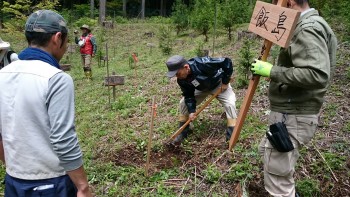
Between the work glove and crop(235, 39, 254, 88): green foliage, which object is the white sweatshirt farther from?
crop(235, 39, 254, 88): green foliage

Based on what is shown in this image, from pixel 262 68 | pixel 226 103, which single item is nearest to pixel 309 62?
pixel 262 68

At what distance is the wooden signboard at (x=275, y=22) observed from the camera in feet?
8.58

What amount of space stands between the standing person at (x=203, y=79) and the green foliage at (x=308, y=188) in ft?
4.14

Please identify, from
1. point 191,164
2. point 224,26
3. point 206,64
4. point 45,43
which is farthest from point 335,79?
point 224,26

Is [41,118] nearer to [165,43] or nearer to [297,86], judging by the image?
[297,86]

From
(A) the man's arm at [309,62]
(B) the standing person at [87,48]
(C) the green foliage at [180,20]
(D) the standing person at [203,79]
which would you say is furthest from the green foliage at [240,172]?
(C) the green foliage at [180,20]

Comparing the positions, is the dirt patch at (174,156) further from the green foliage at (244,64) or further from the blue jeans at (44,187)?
the green foliage at (244,64)

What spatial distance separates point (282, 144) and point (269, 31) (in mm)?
1072

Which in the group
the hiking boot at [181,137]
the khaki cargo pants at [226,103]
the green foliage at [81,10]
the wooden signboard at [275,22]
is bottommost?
the green foliage at [81,10]

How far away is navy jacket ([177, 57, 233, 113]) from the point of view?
4.46m

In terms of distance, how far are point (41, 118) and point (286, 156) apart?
2.02m

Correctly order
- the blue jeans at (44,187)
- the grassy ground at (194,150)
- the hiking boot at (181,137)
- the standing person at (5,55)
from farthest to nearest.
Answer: the hiking boot at (181,137) → the standing person at (5,55) → the grassy ground at (194,150) → the blue jeans at (44,187)

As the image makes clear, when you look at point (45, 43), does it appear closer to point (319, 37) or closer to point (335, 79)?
point (319, 37)

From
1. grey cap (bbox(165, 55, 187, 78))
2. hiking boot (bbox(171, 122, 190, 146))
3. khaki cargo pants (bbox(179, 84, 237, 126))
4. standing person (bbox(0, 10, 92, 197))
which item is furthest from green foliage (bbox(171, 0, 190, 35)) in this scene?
standing person (bbox(0, 10, 92, 197))
